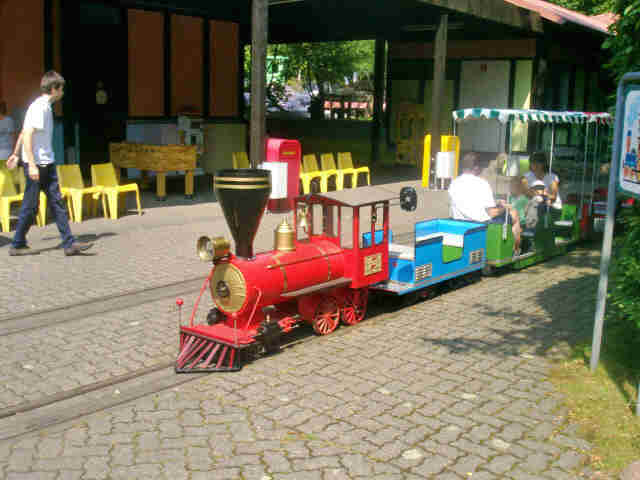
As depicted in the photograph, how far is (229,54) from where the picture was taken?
18.4m

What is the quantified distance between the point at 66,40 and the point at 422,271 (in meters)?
10.5

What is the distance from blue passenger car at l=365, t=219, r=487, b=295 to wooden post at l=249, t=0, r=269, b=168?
13.7ft

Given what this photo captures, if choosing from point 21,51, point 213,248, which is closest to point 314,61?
point 21,51

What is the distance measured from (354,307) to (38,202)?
174 inches

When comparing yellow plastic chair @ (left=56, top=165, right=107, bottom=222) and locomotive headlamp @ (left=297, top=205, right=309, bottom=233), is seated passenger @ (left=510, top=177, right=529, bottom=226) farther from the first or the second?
yellow plastic chair @ (left=56, top=165, right=107, bottom=222)

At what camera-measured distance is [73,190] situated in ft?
37.1

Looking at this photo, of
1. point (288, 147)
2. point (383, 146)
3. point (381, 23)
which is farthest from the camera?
Answer: point (383, 146)

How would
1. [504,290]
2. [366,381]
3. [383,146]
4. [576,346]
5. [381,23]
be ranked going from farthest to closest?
1. [383,146]
2. [381,23]
3. [504,290]
4. [576,346]
5. [366,381]

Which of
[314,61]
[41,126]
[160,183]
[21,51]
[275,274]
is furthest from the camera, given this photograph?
[314,61]

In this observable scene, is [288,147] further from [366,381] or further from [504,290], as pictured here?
[366,381]

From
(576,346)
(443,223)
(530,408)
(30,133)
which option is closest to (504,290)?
(443,223)

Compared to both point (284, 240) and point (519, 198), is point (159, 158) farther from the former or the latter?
point (284, 240)

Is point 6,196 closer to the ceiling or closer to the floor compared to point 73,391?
closer to the ceiling

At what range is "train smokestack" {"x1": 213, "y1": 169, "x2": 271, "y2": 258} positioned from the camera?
557 centimetres
